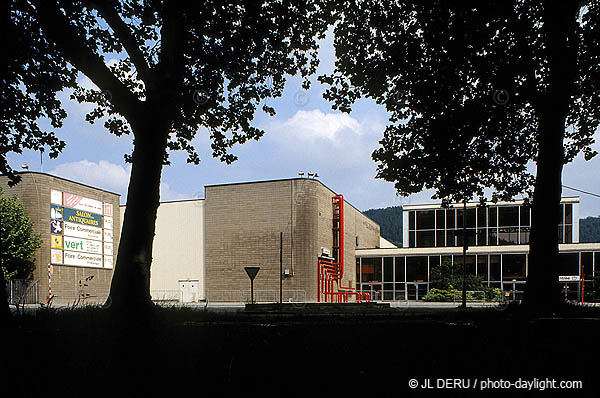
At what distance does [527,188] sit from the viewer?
59.2 ft

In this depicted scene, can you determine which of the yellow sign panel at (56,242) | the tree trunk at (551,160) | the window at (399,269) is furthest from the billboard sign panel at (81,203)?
the tree trunk at (551,160)

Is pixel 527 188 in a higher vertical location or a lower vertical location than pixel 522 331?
higher

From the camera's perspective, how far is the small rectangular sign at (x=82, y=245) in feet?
140

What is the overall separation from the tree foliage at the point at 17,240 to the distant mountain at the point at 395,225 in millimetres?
105866

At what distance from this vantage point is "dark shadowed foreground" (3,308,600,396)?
13.9ft

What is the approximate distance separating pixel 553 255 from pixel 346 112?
6552 millimetres

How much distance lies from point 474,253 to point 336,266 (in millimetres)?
13341

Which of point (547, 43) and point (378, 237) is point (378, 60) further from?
point (378, 237)

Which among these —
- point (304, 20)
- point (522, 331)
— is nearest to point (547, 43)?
point (304, 20)

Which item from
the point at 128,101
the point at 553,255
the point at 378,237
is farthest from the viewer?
the point at 378,237

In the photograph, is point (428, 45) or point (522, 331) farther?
point (428, 45)

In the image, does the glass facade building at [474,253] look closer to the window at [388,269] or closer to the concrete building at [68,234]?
the window at [388,269]

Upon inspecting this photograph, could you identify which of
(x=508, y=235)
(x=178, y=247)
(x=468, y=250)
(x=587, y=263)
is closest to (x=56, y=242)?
(x=178, y=247)

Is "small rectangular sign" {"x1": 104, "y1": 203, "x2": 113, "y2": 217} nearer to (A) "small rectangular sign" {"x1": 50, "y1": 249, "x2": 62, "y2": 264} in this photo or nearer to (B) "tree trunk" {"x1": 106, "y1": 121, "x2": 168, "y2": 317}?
(A) "small rectangular sign" {"x1": 50, "y1": 249, "x2": 62, "y2": 264}
